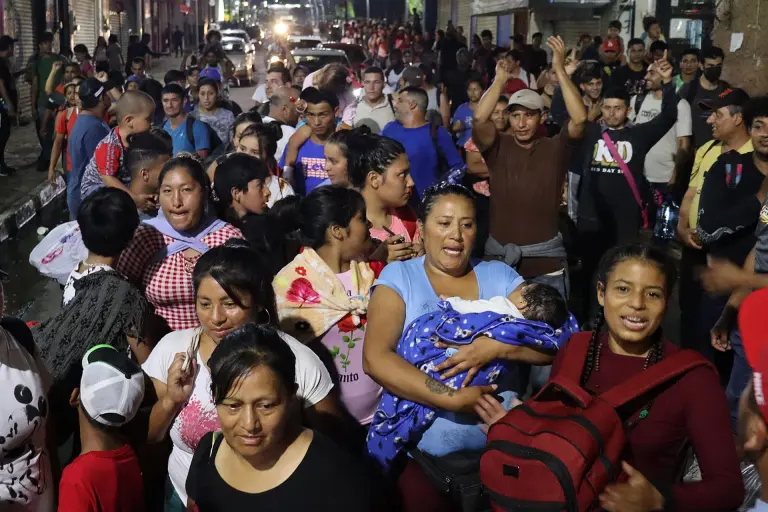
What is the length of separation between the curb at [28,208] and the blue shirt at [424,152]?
6.09 metres

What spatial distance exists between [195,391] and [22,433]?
63cm

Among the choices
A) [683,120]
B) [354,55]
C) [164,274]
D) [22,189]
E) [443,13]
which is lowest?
[22,189]

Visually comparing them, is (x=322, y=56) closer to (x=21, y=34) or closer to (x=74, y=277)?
(x=21, y=34)

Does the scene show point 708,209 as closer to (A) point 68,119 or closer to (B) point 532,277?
(B) point 532,277

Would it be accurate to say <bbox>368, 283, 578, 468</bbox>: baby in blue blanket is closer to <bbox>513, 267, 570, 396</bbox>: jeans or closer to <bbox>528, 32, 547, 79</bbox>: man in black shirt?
<bbox>513, 267, 570, 396</bbox>: jeans

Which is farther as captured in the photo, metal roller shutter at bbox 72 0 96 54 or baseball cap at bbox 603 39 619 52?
metal roller shutter at bbox 72 0 96 54

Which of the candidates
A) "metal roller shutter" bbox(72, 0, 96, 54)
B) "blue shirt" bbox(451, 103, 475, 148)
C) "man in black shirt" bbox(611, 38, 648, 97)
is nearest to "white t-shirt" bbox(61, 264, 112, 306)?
"blue shirt" bbox(451, 103, 475, 148)

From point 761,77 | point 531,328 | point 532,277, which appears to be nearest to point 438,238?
point 531,328

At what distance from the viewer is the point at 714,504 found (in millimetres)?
2732

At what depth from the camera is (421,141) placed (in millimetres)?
7695

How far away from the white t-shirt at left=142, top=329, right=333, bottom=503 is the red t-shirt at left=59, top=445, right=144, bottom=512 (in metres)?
0.23

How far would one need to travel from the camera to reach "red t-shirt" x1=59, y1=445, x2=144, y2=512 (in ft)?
10.4

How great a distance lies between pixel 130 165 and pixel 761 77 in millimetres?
9363

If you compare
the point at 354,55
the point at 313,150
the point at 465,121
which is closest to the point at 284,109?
the point at 313,150
